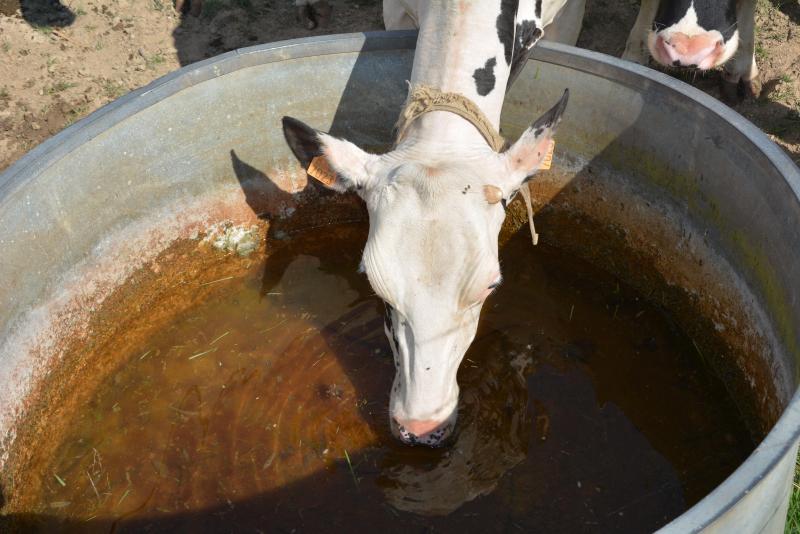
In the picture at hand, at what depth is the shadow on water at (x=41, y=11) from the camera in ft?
18.8

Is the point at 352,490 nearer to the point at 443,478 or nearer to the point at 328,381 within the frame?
the point at 443,478

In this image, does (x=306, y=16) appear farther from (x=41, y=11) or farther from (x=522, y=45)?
(x=522, y=45)

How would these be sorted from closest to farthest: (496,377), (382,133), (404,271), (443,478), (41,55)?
(404,271)
(443,478)
(496,377)
(382,133)
(41,55)

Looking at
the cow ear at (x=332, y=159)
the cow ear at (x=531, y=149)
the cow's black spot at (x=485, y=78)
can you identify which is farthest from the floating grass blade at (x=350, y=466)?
the cow's black spot at (x=485, y=78)

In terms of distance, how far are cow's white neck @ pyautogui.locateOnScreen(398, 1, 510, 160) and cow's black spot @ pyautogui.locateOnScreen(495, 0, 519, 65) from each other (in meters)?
0.03

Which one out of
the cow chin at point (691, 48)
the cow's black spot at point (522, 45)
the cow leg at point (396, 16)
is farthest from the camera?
the cow leg at point (396, 16)

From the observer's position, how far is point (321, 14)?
573 cm

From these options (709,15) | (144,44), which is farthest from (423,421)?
(144,44)

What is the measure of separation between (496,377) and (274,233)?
151 cm

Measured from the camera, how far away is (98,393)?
3586mm

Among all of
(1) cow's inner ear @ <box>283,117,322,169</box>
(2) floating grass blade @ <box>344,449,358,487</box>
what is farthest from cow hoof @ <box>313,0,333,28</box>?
(2) floating grass blade @ <box>344,449,358,487</box>

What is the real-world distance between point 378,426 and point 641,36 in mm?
3129

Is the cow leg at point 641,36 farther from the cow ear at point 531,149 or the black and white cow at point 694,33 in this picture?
the cow ear at point 531,149

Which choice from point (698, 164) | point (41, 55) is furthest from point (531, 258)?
point (41, 55)
